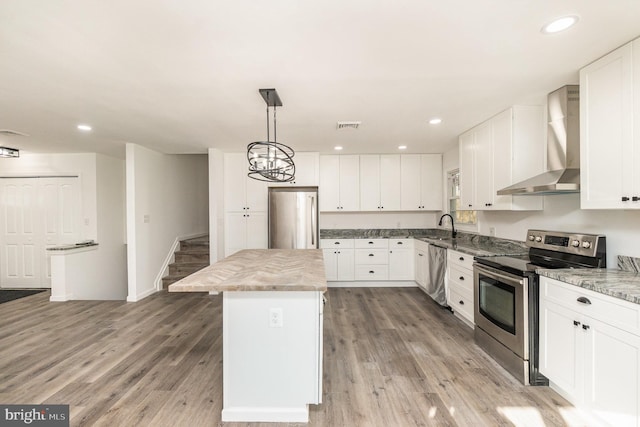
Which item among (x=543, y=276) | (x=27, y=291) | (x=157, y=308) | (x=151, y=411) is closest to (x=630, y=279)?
(x=543, y=276)

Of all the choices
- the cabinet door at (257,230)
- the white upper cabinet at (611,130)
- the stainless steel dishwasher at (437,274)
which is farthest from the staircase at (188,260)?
the white upper cabinet at (611,130)

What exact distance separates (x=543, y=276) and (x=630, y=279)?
44 centimetres

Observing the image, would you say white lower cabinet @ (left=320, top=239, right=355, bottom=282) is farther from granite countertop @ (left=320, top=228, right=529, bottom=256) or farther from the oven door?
the oven door

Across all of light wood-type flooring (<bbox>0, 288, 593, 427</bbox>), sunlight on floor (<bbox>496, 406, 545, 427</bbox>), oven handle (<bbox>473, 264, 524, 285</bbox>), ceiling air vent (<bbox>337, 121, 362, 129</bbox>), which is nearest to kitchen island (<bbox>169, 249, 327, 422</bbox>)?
light wood-type flooring (<bbox>0, 288, 593, 427</bbox>)

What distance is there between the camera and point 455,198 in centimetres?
491

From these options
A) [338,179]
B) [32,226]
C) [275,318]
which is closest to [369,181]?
[338,179]

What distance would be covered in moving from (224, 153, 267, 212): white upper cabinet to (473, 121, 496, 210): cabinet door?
317cm

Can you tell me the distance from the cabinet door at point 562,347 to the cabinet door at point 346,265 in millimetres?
3119

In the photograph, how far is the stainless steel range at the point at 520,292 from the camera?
2229 mm

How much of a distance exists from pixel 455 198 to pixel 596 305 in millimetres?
3338

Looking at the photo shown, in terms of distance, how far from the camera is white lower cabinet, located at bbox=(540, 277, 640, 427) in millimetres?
1548

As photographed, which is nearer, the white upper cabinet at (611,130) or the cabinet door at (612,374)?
the cabinet door at (612,374)

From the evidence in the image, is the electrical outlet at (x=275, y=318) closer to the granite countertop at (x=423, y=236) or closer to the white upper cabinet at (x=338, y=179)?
the granite countertop at (x=423, y=236)

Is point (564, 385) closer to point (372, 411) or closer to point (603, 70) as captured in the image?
point (372, 411)
